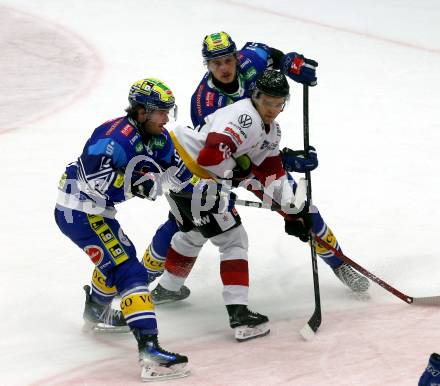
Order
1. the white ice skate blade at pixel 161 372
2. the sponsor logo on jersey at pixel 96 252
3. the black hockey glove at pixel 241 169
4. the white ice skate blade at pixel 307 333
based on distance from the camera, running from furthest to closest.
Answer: the black hockey glove at pixel 241 169, the white ice skate blade at pixel 307 333, the sponsor logo on jersey at pixel 96 252, the white ice skate blade at pixel 161 372

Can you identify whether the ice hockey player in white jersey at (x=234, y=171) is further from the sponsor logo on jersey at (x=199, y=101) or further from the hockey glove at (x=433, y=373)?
the hockey glove at (x=433, y=373)

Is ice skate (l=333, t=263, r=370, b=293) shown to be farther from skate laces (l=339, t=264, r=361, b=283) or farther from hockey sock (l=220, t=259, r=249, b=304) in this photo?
hockey sock (l=220, t=259, r=249, b=304)

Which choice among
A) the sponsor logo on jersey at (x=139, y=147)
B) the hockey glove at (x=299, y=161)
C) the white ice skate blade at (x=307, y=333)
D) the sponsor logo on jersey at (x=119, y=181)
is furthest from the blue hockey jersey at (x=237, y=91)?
the white ice skate blade at (x=307, y=333)

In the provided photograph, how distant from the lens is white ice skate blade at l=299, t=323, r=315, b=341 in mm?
3975

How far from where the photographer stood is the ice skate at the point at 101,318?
4141mm

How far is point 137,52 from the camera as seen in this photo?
25.7 feet

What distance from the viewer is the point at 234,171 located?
13.9 ft

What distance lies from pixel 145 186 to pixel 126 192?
132mm

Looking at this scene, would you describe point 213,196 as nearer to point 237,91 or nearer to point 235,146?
point 235,146

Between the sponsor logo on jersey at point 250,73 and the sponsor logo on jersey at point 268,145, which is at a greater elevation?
the sponsor logo on jersey at point 250,73

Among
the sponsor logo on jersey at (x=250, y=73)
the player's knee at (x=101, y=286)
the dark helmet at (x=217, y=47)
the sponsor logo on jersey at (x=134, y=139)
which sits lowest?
the player's knee at (x=101, y=286)

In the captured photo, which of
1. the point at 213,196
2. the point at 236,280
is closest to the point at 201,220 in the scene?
the point at 213,196

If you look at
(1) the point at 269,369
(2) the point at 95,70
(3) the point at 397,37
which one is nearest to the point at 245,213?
(1) the point at 269,369

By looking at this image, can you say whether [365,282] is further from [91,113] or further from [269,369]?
[91,113]
